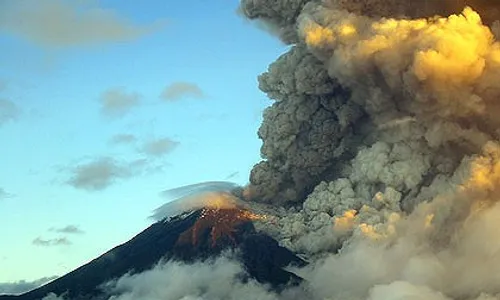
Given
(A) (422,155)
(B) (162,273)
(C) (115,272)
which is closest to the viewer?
(A) (422,155)

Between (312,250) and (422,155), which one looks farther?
(312,250)

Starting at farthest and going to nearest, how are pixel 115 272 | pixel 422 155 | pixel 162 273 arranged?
pixel 115 272, pixel 162 273, pixel 422 155

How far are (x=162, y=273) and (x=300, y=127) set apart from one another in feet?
92.3

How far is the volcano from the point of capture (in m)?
52.1

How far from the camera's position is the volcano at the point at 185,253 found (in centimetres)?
5212

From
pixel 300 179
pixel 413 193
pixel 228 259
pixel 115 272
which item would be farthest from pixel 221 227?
pixel 413 193

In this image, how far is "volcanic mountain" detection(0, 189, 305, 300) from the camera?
52.2 meters

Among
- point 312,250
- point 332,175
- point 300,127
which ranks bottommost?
point 312,250

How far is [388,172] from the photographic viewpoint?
31281mm

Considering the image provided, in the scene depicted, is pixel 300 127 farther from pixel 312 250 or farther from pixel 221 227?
pixel 221 227

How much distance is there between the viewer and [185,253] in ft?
194

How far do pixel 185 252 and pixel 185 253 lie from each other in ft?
0.45

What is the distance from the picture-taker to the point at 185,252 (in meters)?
59.2

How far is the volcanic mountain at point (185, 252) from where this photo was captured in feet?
171
